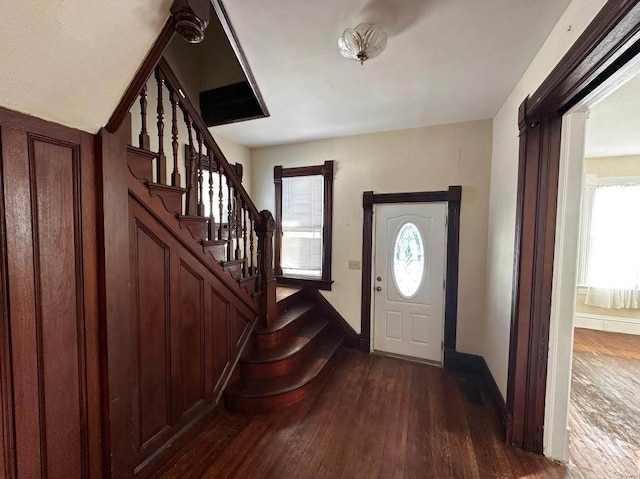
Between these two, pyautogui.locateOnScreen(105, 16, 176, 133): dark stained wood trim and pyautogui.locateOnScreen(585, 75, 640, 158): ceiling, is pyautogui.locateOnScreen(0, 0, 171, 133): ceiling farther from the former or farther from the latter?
pyautogui.locateOnScreen(585, 75, 640, 158): ceiling

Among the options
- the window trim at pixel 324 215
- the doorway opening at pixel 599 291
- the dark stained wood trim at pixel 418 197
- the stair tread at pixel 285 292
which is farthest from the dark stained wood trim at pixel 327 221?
the doorway opening at pixel 599 291

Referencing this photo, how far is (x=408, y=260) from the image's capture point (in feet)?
10.4

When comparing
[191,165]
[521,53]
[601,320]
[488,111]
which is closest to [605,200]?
[601,320]

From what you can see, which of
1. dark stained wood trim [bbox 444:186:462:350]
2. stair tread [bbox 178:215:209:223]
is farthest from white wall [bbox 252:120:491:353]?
stair tread [bbox 178:215:209:223]

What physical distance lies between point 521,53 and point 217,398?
11.2ft

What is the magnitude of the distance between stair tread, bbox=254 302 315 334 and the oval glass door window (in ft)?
3.86

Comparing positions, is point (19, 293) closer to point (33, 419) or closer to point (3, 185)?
point (3, 185)

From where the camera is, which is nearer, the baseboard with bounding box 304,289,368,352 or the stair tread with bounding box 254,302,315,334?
the stair tread with bounding box 254,302,315,334

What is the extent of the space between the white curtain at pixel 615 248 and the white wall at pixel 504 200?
104 inches

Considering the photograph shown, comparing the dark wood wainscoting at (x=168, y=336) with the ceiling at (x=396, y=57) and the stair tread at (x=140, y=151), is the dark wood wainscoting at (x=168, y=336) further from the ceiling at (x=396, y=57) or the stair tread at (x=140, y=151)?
the ceiling at (x=396, y=57)

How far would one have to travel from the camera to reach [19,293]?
3.52 ft

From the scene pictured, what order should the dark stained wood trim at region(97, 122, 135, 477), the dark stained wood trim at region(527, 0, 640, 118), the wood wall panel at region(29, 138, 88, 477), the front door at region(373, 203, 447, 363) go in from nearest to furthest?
the dark stained wood trim at region(527, 0, 640, 118), the wood wall panel at region(29, 138, 88, 477), the dark stained wood trim at region(97, 122, 135, 477), the front door at region(373, 203, 447, 363)

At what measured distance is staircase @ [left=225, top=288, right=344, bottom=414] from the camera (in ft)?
7.23

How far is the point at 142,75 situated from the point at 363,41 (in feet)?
4.00
